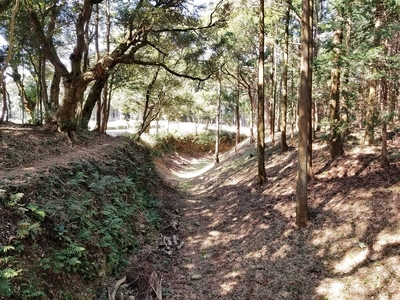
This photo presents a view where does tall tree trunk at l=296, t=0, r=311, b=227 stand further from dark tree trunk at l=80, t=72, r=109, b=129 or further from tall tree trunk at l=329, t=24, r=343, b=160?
dark tree trunk at l=80, t=72, r=109, b=129

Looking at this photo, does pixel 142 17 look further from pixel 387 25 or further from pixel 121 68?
pixel 387 25

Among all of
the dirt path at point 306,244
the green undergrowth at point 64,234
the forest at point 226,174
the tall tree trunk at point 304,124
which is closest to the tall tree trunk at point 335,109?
the forest at point 226,174

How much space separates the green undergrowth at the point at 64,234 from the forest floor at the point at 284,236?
0.64 meters

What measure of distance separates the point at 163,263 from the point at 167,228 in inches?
113

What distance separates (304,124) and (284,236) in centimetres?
324

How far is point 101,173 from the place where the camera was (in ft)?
33.4

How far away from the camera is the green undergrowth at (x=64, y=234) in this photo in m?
4.58

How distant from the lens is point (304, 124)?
839cm

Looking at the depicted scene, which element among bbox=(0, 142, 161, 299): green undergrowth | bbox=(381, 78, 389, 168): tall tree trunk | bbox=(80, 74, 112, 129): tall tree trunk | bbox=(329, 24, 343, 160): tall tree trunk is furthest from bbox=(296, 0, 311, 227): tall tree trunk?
bbox=(80, 74, 112, 129): tall tree trunk

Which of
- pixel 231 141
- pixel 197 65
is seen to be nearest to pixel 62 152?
pixel 197 65

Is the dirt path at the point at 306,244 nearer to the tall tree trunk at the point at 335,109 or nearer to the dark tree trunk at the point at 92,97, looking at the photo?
the tall tree trunk at the point at 335,109

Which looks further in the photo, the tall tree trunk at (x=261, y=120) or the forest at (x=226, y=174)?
the tall tree trunk at (x=261, y=120)

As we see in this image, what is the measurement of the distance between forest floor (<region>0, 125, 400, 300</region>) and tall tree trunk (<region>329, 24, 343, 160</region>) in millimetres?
463

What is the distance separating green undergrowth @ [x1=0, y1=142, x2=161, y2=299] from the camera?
15.0ft
